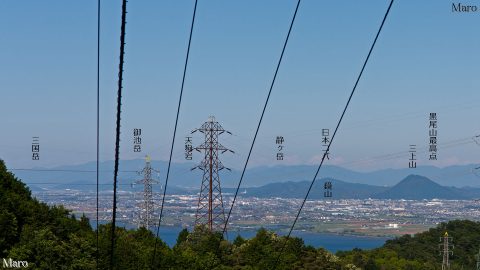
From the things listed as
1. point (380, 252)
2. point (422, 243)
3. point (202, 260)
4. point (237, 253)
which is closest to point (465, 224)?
point (422, 243)

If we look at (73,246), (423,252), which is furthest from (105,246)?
(423,252)

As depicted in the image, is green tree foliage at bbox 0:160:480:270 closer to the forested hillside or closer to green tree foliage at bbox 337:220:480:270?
the forested hillside

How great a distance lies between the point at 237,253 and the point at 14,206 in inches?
879

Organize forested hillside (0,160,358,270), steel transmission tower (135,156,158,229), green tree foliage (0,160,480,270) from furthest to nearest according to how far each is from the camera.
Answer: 1. steel transmission tower (135,156,158,229)
2. green tree foliage (0,160,480,270)
3. forested hillside (0,160,358,270)

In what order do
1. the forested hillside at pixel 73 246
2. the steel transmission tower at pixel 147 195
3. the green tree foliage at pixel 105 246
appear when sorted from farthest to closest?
the steel transmission tower at pixel 147 195, the green tree foliage at pixel 105 246, the forested hillside at pixel 73 246

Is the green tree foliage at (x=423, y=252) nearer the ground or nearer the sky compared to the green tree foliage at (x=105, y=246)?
nearer the ground

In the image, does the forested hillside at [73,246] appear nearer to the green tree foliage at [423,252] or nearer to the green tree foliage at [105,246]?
the green tree foliage at [105,246]

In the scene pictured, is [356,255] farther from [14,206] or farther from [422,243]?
[14,206]

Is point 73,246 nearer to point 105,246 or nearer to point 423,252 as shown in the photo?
point 105,246

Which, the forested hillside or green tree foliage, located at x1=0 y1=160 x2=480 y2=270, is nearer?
the forested hillside

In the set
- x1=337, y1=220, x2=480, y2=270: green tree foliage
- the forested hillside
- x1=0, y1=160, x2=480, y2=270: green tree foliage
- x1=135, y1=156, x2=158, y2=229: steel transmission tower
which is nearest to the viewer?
the forested hillside

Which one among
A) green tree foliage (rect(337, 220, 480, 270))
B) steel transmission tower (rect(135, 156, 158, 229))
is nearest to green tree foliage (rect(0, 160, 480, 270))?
steel transmission tower (rect(135, 156, 158, 229))

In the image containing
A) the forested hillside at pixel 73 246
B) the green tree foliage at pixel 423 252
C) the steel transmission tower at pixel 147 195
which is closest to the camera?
the forested hillside at pixel 73 246

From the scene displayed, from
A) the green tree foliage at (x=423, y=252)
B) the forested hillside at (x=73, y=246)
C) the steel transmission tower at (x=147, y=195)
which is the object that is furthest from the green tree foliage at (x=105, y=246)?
the green tree foliage at (x=423, y=252)
